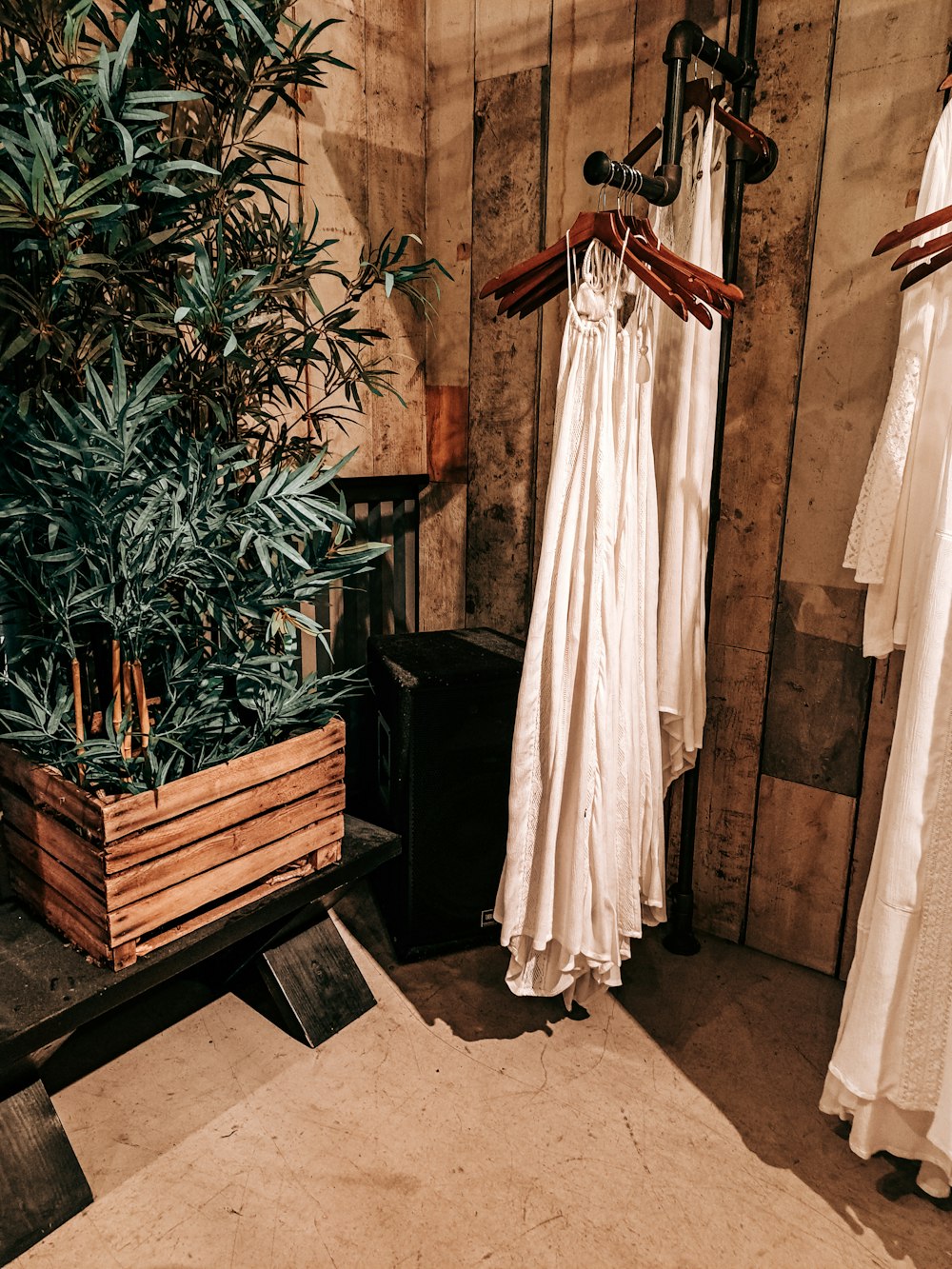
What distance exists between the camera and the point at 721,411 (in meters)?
1.99

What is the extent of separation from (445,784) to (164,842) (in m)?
0.69

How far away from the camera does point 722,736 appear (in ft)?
7.19

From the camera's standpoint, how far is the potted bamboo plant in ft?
4.52

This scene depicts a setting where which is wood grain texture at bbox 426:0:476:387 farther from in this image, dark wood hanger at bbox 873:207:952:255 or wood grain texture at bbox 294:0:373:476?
dark wood hanger at bbox 873:207:952:255

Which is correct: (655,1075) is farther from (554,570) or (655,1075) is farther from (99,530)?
(99,530)

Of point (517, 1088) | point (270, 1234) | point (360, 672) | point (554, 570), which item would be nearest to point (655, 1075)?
point (517, 1088)

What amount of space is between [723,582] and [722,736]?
15.1 inches

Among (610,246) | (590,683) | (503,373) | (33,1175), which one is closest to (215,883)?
(33,1175)

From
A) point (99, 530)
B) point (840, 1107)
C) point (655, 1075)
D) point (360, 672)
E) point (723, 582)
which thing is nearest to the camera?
point (99, 530)

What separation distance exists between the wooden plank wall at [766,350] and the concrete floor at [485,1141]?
398mm

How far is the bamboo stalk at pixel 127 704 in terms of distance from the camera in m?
1.55

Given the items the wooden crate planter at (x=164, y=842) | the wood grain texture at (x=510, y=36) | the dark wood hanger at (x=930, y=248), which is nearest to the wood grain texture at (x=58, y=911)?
the wooden crate planter at (x=164, y=842)

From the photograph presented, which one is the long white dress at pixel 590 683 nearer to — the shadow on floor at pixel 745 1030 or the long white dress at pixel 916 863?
the shadow on floor at pixel 745 1030

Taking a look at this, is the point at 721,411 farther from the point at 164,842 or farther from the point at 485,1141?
the point at 485,1141
